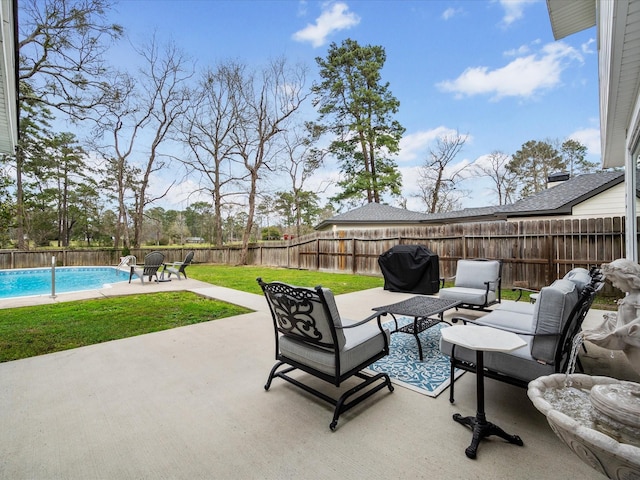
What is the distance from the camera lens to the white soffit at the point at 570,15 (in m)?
4.05

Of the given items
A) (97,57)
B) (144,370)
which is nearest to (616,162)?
(144,370)

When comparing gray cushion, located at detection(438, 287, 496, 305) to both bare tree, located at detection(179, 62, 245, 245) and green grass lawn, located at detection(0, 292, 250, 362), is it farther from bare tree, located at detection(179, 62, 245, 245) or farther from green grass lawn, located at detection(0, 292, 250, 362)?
bare tree, located at detection(179, 62, 245, 245)

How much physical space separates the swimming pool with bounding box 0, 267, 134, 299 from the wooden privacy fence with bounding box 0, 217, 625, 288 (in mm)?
2238

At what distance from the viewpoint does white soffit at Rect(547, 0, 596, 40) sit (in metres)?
4.05

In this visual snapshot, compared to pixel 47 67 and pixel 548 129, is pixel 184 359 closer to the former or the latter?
pixel 47 67

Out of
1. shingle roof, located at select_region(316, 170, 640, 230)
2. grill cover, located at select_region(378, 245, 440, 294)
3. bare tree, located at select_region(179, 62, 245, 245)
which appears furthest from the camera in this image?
bare tree, located at select_region(179, 62, 245, 245)

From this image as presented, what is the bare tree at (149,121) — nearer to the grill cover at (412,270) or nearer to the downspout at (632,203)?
the grill cover at (412,270)

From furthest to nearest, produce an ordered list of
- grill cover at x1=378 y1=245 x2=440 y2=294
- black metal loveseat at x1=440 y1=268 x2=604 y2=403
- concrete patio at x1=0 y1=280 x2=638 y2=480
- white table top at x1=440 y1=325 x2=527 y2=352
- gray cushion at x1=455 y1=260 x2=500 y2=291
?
grill cover at x1=378 y1=245 x2=440 y2=294
gray cushion at x1=455 y1=260 x2=500 y2=291
black metal loveseat at x1=440 y1=268 x2=604 y2=403
white table top at x1=440 y1=325 x2=527 y2=352
concrete patio at x1=0 y1=280 x2=638 y2=480

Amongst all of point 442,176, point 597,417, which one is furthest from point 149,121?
point 597,417

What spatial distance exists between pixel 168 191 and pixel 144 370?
18720mm

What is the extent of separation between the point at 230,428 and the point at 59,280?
13.4 meters

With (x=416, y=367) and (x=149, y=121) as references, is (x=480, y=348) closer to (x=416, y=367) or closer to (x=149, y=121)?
(x=416, y=367)

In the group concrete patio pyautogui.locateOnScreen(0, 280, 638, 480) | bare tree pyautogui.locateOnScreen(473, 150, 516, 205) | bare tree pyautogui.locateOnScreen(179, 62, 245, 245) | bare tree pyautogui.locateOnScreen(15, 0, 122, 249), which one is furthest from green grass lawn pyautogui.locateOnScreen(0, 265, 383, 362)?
bare tree pyautogui.locateOnScreen(473, 150, 516, 205)

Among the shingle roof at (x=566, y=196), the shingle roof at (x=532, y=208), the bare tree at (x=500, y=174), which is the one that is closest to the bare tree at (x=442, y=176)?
the bare tree at (x=500, y=174)
